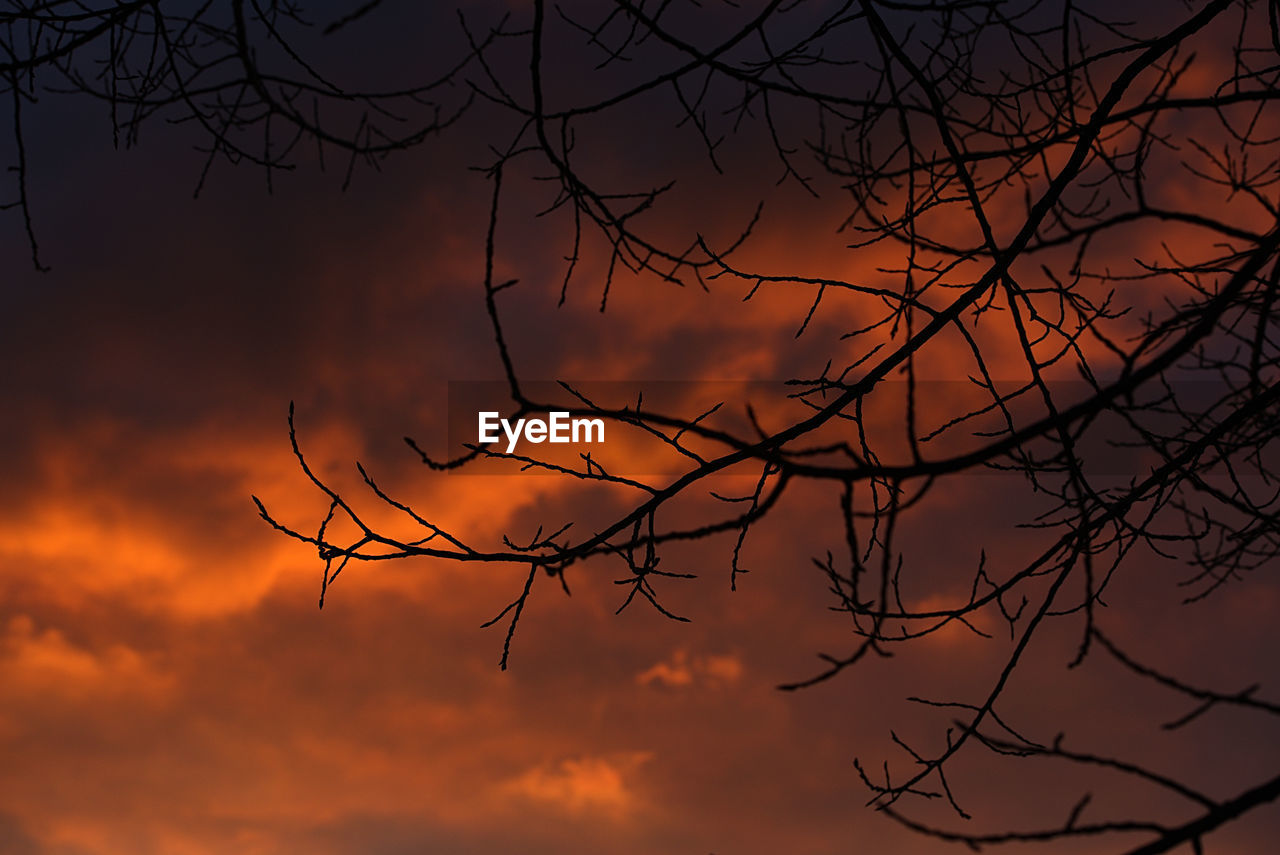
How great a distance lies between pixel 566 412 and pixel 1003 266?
2.25m

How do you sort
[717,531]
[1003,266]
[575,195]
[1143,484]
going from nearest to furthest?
[717,531] → [1003,266] → [575,195] → [1143,484]

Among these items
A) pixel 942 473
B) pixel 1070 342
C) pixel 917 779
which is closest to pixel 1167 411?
pixel 1070 342

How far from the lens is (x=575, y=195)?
3736 millimetres

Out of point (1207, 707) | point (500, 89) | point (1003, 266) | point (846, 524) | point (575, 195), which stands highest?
point (500, 89)

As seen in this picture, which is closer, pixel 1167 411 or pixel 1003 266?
pixel 1003 266

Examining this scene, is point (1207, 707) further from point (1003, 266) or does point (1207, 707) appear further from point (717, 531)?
point (1003, 266)

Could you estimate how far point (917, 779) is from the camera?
3.78m

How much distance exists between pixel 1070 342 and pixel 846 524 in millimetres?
2580

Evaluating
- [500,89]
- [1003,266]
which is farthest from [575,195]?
[1003,266]

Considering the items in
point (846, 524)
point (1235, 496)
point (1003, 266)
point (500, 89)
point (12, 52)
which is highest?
point (12, 52)

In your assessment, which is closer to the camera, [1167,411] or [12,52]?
[12,52]

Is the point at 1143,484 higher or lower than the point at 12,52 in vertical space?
lower

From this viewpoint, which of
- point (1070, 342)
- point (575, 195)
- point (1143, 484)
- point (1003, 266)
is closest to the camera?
point (1003, 266)

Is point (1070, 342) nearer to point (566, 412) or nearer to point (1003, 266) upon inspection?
point (1003, 266)
